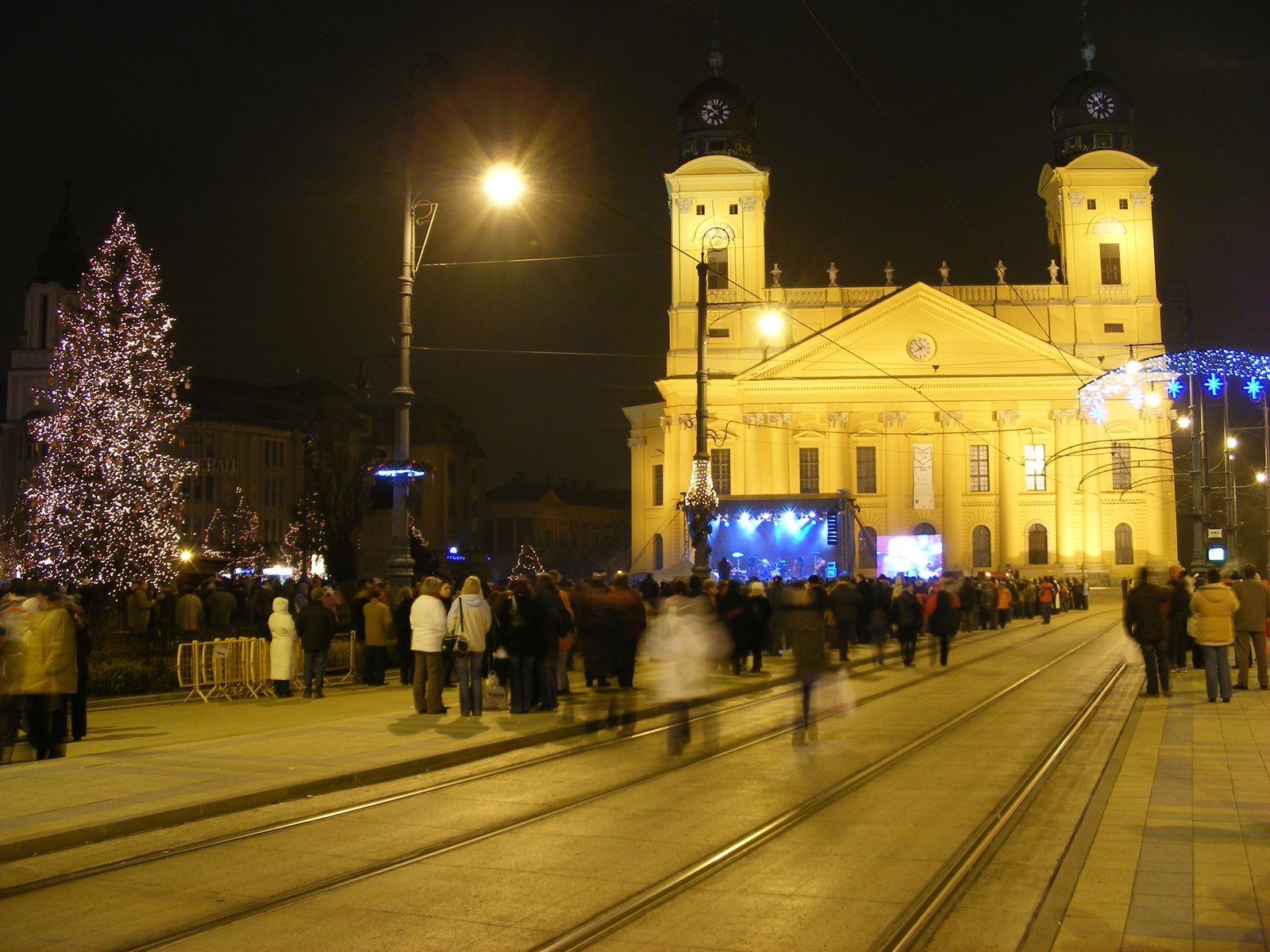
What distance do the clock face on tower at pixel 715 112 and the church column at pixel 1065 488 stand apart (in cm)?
2289

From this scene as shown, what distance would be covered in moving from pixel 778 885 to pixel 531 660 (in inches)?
318

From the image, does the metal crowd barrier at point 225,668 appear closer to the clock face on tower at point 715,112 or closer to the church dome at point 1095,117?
the clock face on tower at point 715,112

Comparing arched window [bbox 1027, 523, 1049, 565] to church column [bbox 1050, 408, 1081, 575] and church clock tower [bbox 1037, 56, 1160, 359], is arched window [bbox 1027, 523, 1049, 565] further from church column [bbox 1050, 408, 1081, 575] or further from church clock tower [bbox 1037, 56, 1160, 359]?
church clock tower [bbox 1037, 56, 1160, 359]

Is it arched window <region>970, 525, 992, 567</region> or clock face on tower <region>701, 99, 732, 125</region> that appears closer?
arched window <region>970, 525, 992, 567</region>

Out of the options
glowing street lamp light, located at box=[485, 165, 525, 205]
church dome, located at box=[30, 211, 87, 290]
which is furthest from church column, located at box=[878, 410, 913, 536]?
glowing street lamp light, located at box=[485, 165, 525, 205]

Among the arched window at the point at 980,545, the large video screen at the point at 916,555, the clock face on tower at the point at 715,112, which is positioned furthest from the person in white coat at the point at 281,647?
the clock face on tower at the point at 715,112

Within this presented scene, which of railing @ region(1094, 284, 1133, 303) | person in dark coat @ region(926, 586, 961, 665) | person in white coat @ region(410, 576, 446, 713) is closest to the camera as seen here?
person in white coat @ region(410, 576, 446, 713)

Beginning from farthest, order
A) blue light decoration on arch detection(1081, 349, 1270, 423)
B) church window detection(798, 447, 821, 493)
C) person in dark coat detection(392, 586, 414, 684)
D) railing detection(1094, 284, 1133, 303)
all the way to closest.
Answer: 1. church window detection(798, 447, 821, 493)
2. railing detection(1094, 284, 1133, 303)
3. blue light decoration on arch detection(1081, 349, 1270, 423)
4. person in dark coat detection(392, 586, 414, 684)

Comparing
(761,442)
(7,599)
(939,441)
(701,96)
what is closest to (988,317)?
(939,441)

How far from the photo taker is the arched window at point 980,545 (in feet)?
212

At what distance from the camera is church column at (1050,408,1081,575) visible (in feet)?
206

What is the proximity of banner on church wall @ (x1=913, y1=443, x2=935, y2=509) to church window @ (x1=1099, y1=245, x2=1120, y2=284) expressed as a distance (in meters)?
12.7

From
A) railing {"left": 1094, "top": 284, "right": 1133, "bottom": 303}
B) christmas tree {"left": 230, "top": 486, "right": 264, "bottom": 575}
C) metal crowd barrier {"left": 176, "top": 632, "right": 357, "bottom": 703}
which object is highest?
railing {"left": 1094, "top": 284, "right": 1133, "bottom": 303}

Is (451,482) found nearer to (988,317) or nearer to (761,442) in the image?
(761,442)
